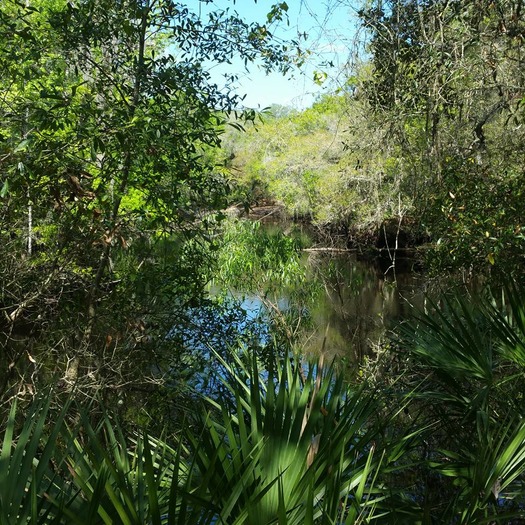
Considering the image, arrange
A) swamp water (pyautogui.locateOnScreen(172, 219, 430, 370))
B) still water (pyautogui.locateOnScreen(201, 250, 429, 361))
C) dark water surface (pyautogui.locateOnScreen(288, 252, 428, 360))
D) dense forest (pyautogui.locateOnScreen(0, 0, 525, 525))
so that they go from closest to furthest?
dense forest (pyautogui.locateOnScreen(0, 0, 525, 525))
swamp water (pyautogui.locateOnScreen(172, 219, 430, 370))
still water (pyautogui.locateOnScreen(201, 250, 429, 361))
dark water surface (pyautogui.locateOnScreen(288, 252, 428, 360))

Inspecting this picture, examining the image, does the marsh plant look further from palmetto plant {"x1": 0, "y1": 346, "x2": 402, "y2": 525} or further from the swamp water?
the swamp water

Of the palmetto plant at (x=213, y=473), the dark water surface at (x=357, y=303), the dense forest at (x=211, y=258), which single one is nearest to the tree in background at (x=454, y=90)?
the dense forest at (x=211, y=258)

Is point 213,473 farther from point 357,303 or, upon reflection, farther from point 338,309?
point 357,303

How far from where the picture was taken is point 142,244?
6047 millimetres

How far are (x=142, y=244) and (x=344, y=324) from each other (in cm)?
684

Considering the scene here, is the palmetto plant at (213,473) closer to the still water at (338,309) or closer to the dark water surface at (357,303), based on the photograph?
the still water at (338,309)

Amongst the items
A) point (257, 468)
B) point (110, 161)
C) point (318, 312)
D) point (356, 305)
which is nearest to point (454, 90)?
point (110, 161)

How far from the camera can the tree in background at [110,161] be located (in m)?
4.39

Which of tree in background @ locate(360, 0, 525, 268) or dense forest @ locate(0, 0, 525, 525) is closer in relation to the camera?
dense forest @ locate(0, 0, 525, 525)

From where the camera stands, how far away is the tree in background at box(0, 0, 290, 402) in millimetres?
4387

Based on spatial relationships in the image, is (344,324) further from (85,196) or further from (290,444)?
(290,444)

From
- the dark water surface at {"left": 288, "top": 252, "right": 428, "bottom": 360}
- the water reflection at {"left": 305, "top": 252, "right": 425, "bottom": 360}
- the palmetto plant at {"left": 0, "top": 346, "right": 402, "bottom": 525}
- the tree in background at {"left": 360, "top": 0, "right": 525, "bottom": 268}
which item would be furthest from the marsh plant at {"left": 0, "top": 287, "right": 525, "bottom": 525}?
the water reflection at {"left": 305, "top": 252, "right": 425, "bottom": 360}

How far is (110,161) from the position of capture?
15.5 ft

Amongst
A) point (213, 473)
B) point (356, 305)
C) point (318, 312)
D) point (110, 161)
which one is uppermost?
point (110, 161)
